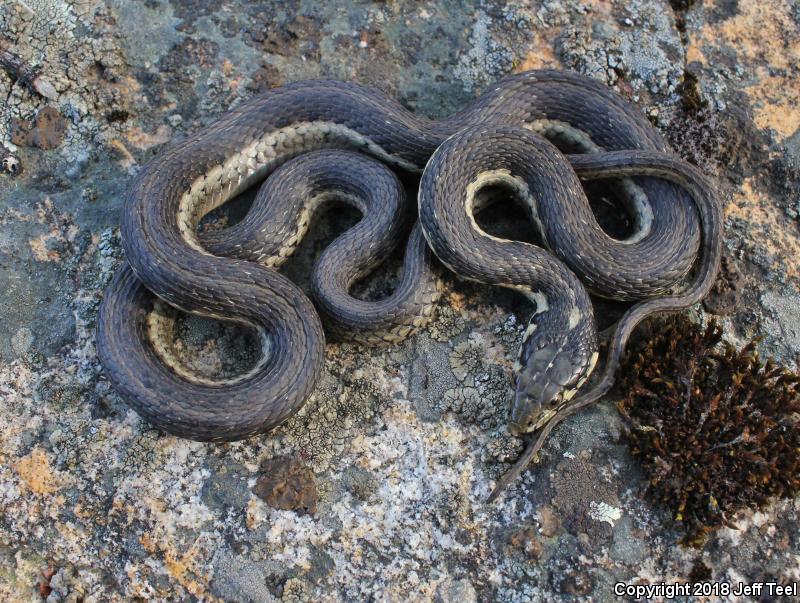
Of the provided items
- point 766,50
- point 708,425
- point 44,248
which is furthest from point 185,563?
point 766,50

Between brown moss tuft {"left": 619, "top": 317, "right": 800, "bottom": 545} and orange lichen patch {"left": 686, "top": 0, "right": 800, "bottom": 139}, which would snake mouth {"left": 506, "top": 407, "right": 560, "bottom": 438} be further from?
orange lichen patch {"left": 686, "top": 0, "right": 800, "bottom": 139}

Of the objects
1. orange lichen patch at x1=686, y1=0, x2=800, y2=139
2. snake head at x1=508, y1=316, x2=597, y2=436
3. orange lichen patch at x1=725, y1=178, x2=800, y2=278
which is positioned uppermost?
orange lichen patch at x1=686, y1=0, x2=800, y2=139

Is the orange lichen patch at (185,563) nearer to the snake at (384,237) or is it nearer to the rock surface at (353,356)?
the rock surface at (353,356)

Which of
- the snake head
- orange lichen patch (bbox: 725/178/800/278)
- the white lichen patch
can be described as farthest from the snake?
orange lichen patch (bbox: 725/178/800/278)

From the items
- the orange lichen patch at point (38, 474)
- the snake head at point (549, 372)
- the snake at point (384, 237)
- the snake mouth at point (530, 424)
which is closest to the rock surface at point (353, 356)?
the orange lichen patch at point (38, 474)

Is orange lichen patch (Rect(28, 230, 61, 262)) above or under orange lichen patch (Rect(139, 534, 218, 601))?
above

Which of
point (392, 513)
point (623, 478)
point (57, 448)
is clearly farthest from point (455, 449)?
point (57, 448)
